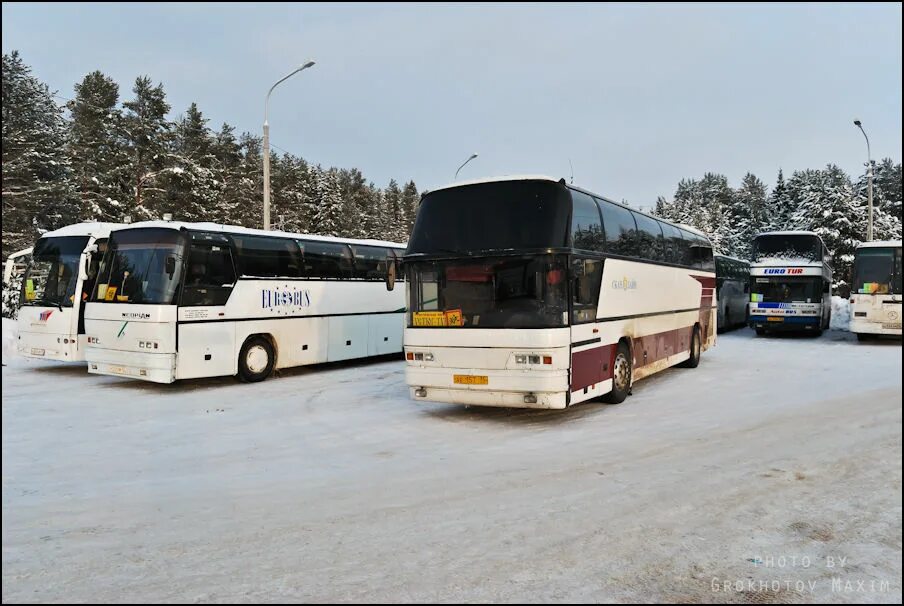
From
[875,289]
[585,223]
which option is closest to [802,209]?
[875,289]

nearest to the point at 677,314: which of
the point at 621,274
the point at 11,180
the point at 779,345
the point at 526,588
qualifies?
the point at 621,274

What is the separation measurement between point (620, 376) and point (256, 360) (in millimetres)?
7538

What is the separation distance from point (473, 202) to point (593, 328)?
8.61ft

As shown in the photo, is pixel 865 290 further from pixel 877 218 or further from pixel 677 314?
pixel 877 218

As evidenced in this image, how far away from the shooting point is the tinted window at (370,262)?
54.9 feet

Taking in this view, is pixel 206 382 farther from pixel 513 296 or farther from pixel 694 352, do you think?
pixel 694 352

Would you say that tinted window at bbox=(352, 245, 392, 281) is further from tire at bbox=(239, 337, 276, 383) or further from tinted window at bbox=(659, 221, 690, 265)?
tinted window at bbox=(659, 221, 690, 265)

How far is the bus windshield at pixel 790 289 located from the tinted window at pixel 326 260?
1640cm

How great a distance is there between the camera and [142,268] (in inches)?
487

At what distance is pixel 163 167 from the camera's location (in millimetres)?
40375

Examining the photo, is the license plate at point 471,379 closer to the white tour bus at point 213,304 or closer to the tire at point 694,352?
the white tour bus at point 213,304

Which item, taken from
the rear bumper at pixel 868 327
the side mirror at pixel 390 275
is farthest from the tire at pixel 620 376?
the rear bumper at pixel 868 327

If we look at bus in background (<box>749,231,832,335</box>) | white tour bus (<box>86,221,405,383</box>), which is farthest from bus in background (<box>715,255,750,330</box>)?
white tour bus (<box>86,221,405,383</box>)

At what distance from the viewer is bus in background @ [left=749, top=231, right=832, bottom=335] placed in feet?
77.8
